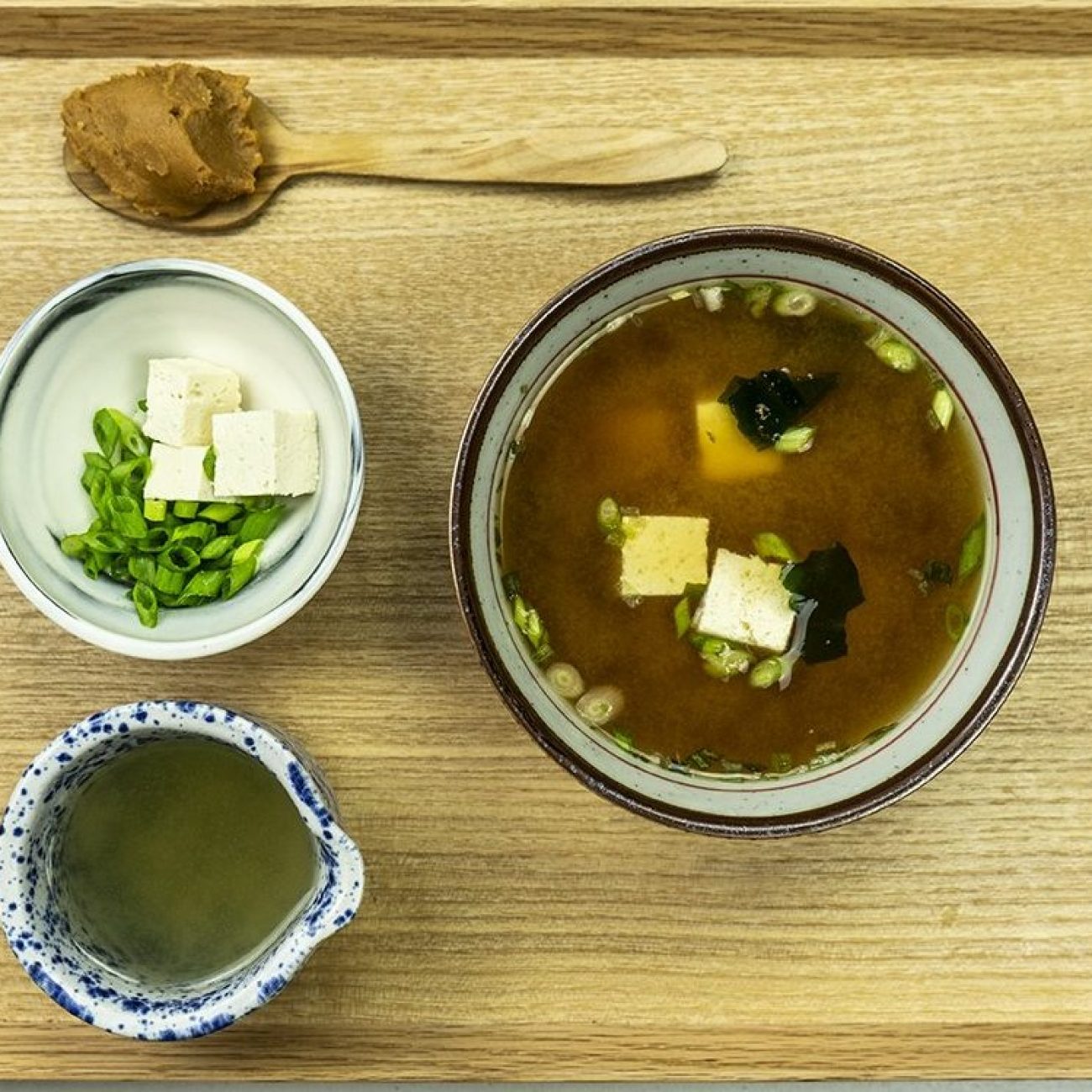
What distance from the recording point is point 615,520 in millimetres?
1534

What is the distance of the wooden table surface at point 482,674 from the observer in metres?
1.61

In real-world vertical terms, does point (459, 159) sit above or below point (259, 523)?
above

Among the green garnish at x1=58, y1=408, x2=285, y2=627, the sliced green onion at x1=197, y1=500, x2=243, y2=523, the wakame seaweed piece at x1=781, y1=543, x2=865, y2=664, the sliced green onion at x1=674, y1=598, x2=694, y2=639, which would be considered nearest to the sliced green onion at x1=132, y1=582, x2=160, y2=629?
the green garnish at x1=58, y1=408, x2=285, y2=627

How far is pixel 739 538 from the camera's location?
155 cm

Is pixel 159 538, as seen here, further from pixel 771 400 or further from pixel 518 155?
pixel 771 400

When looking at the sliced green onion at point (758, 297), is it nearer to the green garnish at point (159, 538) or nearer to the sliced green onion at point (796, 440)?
the sliced green onion at point (796, 440)

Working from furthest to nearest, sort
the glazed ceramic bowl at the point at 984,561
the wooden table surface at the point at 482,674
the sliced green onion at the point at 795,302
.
A: the wooden table surface at the point at 482,674, the sliced green onion at the point at 795,302, the glazed ceramic bowl at the point at 984,561

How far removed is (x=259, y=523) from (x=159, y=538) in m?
0.12

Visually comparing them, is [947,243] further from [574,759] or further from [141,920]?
[141,920]

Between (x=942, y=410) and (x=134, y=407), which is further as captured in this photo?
(x=134, y=407)

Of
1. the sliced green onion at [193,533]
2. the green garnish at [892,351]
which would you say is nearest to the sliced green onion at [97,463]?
the sliced green onion at [193,533]

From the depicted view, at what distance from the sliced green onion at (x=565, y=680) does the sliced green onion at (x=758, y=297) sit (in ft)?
1.50

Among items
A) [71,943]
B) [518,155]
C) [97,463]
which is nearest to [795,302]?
[518,155]

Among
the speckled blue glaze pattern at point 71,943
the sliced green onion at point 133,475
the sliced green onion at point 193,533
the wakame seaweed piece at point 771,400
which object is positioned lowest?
the speckled blue glaze pattern at point 71,943
